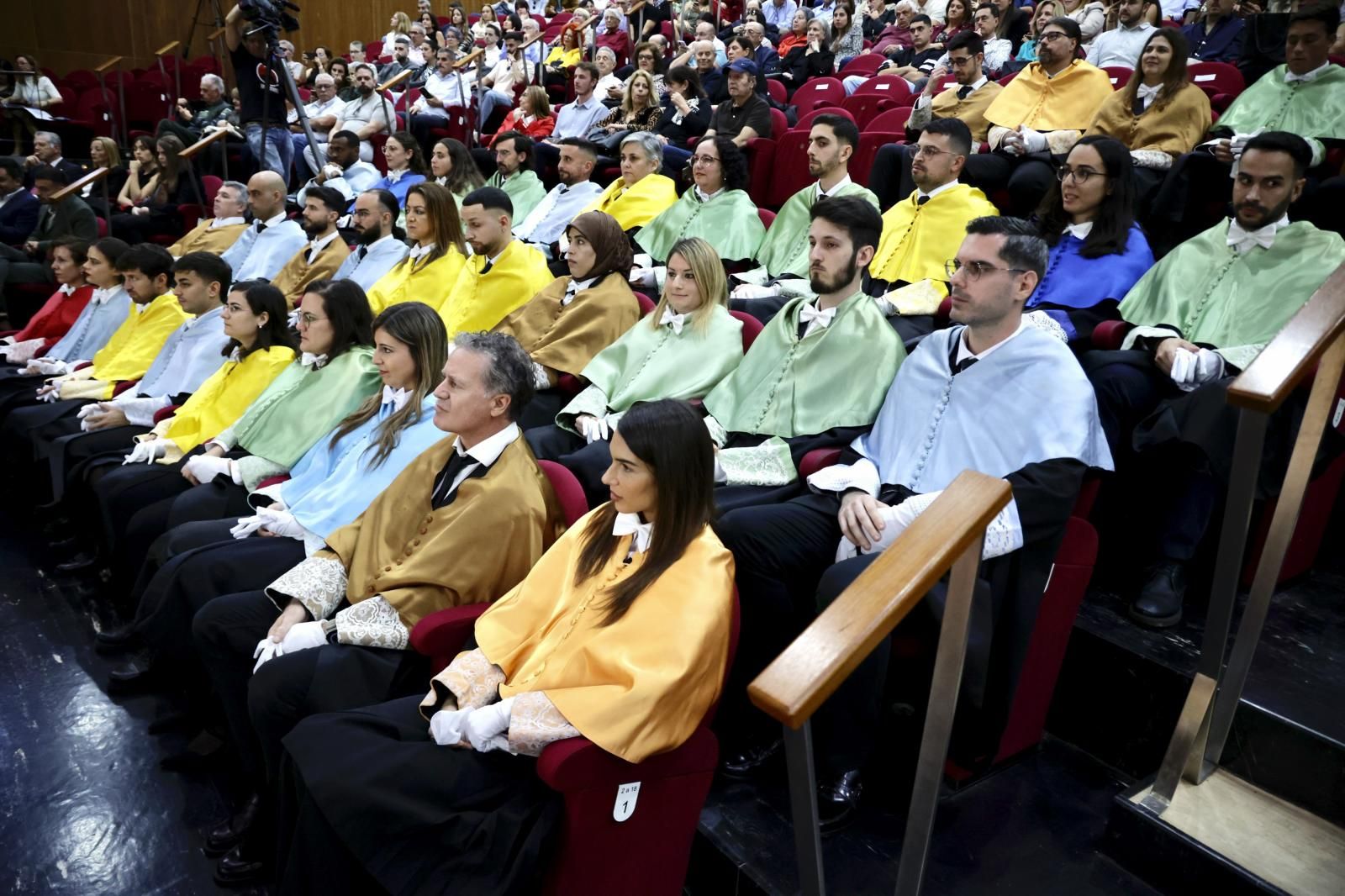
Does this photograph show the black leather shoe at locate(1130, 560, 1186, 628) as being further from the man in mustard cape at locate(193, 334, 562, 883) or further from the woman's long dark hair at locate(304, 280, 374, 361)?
the woman's long dark hair at locate(304, 280, 374, 361)

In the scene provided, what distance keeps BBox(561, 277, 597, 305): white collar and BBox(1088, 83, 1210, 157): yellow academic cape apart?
2.42 meters

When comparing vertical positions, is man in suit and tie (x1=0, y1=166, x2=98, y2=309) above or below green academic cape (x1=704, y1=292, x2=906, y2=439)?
below

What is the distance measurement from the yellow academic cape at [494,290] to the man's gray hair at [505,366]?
198 cm

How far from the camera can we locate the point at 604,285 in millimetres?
4039

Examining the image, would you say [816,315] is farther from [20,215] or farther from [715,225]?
[20,215]

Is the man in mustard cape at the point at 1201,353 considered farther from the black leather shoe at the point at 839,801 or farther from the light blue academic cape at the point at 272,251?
the light blue academic cape at the point at 272,251

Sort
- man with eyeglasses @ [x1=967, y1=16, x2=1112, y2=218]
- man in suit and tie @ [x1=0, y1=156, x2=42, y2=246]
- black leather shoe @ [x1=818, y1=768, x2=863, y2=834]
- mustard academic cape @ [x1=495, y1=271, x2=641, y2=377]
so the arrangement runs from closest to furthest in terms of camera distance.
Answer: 1. black leather shoe @ [x1=818, y1=768, x2=863, y2=834]
2. mustard academic cape @ [x1=495, y1=271, x2=641, y2=377]
3. man with eyeglasses @ [x1=967, y1=16, x2=1112, y2=218]
4. man in suit and tie @ [x1=0, y1=156, x2=42, y2=246]

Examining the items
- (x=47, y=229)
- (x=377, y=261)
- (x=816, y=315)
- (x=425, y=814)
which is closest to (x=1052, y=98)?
(x=816, y=315)

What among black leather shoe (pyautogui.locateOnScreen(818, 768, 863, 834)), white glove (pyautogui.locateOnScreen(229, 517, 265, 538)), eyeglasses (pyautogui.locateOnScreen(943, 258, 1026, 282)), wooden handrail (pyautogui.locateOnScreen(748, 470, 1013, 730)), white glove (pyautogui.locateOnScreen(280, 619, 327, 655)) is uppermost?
eyeglasses (pyautogui.locateOnScreen(943, 258, 1026, 282))

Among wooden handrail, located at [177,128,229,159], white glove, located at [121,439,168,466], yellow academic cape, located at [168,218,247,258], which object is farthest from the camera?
wooden handrail, located at [177,128,229,159]

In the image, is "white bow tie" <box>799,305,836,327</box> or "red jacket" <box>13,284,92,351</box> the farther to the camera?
"red jacket" <box>13,284,92,351</box>

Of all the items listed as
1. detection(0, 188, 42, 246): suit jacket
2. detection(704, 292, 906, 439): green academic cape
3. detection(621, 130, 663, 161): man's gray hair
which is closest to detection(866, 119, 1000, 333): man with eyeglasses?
detection(704, 292, 906, 439): green academic cape

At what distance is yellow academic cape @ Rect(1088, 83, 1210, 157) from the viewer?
14.1 feet

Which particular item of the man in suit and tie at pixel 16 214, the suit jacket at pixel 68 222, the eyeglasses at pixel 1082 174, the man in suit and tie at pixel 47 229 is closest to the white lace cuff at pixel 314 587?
the eyeglasses at pixel 1082 174
